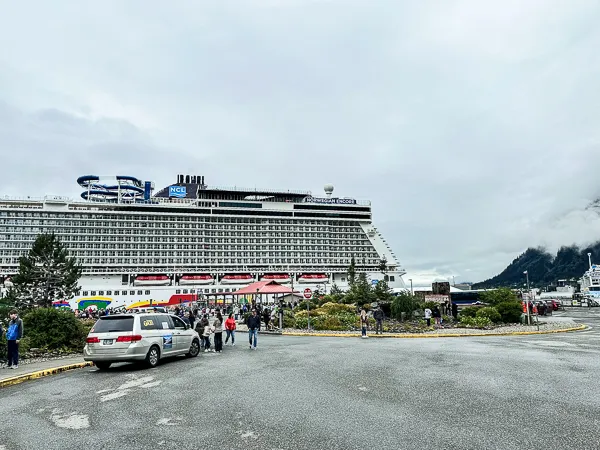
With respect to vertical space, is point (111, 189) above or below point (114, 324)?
above

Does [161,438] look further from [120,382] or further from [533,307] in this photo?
[533,307]

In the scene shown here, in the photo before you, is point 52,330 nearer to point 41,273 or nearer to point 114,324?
point 114,324

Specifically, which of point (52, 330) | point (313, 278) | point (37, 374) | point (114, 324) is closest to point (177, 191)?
point (313, 278)

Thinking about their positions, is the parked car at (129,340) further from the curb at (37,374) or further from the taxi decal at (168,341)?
the curb at (37,374)

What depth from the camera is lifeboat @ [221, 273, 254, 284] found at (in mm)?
87438

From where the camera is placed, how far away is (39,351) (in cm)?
1585

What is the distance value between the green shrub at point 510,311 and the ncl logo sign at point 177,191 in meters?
76.7

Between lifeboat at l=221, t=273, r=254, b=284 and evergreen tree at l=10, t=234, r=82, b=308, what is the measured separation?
4077cm

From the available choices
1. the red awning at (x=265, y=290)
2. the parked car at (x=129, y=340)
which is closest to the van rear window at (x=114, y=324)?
the parked car at (x=129, y=340)

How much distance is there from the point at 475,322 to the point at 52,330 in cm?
2323

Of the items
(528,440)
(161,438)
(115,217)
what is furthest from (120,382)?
(115,217)

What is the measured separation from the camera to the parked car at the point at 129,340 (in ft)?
39.0

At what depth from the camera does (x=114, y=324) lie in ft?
40.4

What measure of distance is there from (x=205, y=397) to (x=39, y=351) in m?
11.2
